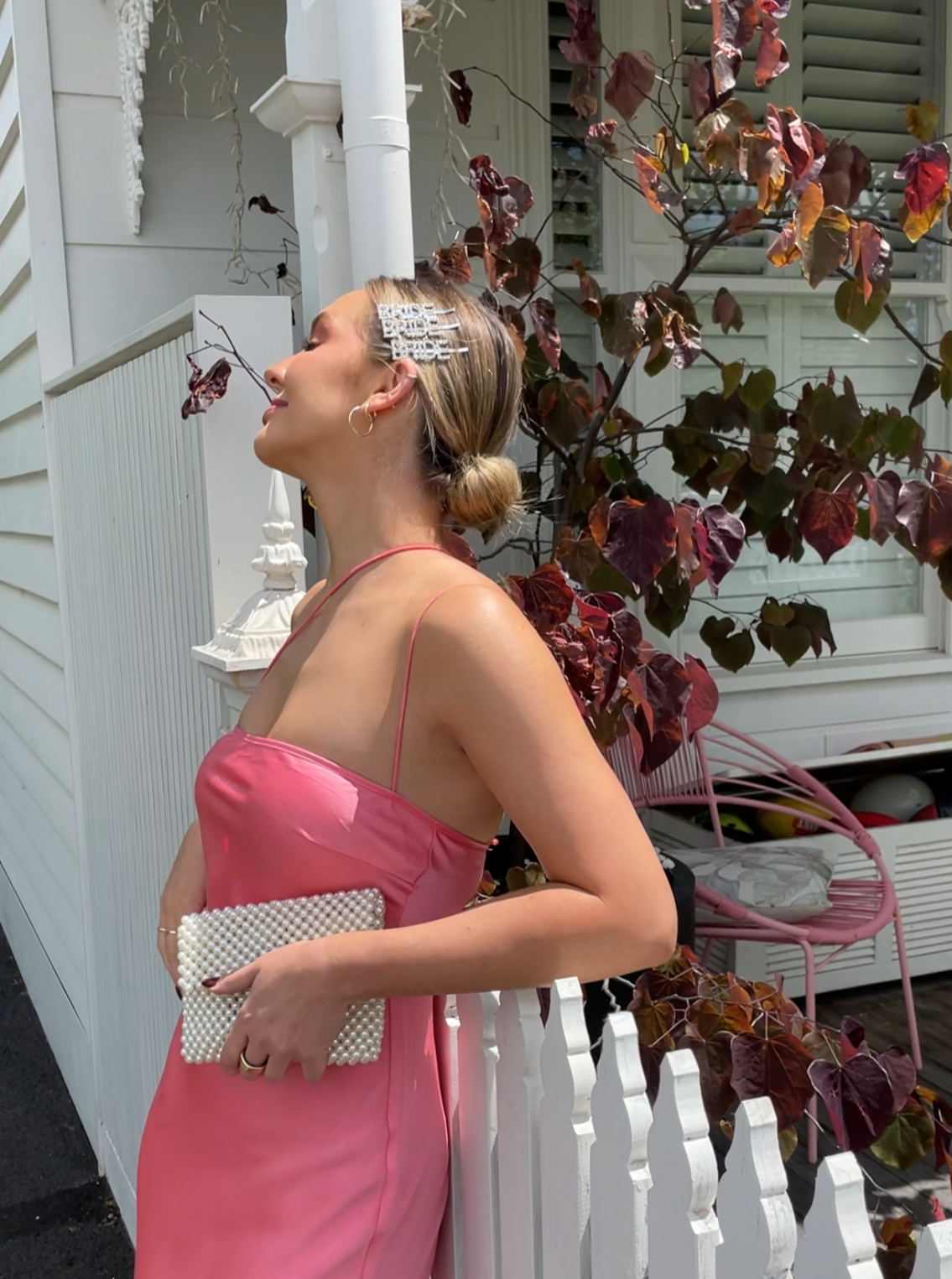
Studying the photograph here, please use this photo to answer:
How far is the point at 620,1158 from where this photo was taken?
0.99 m

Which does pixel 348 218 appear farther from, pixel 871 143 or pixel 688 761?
pixel 871 143

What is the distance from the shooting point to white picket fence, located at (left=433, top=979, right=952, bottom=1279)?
0.83 metres

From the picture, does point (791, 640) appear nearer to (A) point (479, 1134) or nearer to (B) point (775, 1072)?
(B) point (775, 1072)

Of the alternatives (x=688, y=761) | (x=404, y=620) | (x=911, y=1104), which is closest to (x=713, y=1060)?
(x=911, y=1104)

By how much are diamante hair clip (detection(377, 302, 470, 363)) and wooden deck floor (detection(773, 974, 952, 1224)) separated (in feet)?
6.31

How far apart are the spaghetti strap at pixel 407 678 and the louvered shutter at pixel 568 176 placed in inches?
95.0

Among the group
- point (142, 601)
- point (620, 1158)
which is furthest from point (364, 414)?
point (142, 601)

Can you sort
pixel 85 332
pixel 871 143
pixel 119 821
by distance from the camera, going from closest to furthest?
pixel 119 821, pixel 85 332, pixel 871 143

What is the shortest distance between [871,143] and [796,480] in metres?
2.10

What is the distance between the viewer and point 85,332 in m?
2.85

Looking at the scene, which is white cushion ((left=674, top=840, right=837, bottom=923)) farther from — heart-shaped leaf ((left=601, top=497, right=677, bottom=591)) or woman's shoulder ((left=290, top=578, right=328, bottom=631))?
woman's shoulder ((left=290, top=578, right=328, bottom=631))

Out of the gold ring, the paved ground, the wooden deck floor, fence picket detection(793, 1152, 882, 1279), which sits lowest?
the paved ground

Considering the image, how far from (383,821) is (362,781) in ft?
0.14

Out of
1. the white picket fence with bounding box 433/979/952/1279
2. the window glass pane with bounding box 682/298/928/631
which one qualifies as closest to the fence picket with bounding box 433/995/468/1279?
the white picket fence with bounding box 433/979/952/1279
